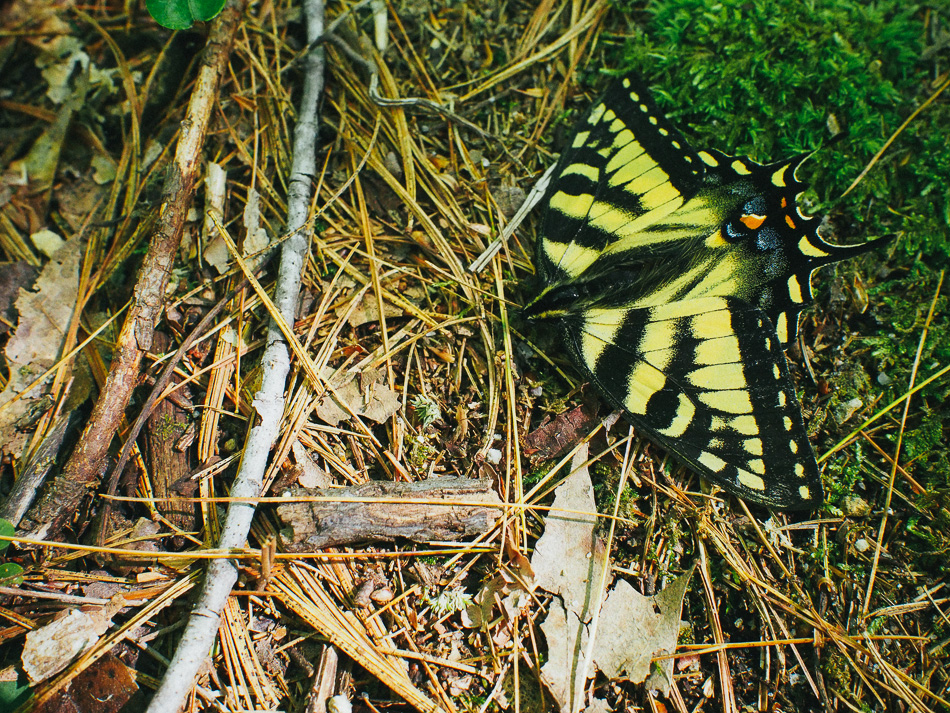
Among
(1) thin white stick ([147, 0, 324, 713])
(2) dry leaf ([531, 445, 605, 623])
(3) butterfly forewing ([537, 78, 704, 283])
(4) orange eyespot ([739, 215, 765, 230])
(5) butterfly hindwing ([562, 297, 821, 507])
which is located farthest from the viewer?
(3) butterfly forewing ([537, 78, 704, 283])

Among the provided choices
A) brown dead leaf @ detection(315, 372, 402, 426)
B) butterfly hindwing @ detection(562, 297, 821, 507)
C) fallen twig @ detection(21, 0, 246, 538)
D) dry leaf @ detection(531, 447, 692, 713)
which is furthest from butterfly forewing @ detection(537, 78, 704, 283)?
fallen twig @ detection(21, 0, 246, 538)

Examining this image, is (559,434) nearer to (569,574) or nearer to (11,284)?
(569,574)

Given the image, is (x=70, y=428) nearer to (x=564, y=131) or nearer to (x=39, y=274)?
(x=39, y=274)

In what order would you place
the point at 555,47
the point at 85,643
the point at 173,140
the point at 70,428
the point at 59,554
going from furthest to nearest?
the point at 555,47 < the point at 173,140 < the point at 70,428 < the point at 59,554 < the point at 85,643

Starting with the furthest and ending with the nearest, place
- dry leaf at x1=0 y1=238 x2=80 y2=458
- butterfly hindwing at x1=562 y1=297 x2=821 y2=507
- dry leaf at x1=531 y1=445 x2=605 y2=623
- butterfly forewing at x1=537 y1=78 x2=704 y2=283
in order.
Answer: butterfly forewing at x1=537 y1=78 x2=704 y2=283, dry leaf at x1=0 y1=238 x2=80 y2=458, butterfly hindwing at x1=562 y1=297 x2=821 y2=507, dry leaf at x1=531 y1=445 x2=605 y2=623

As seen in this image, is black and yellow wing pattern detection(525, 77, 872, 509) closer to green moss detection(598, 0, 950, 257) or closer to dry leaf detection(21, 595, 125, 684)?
green moss detection(598, 0, 950, 257)

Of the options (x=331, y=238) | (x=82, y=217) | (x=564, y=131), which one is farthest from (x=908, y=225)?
(x=82, y=217)
